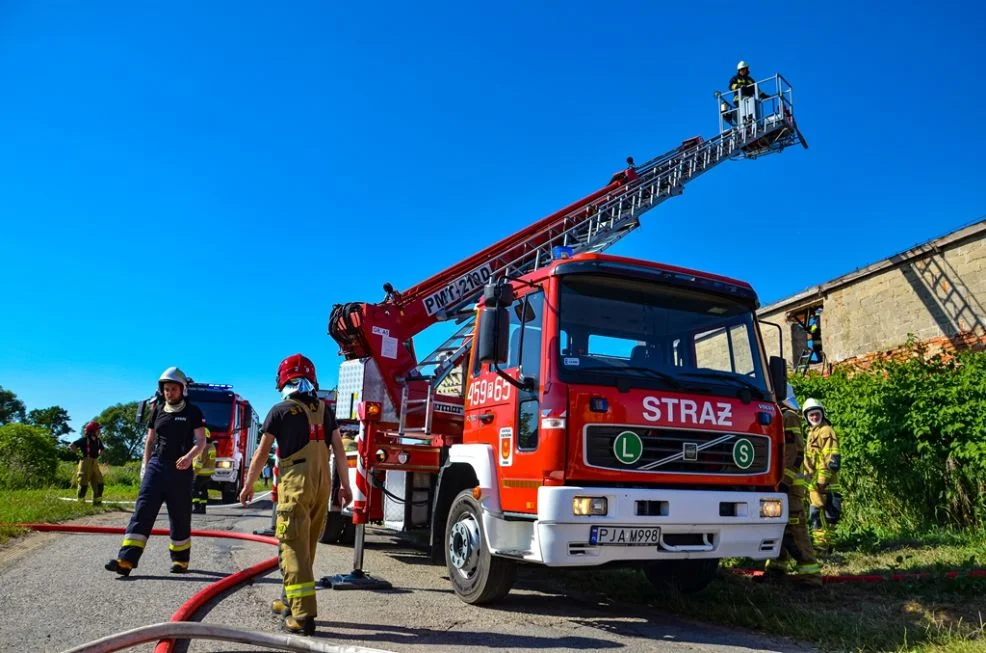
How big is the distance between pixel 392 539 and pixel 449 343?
3.18 m

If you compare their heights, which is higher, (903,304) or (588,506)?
(903,304)

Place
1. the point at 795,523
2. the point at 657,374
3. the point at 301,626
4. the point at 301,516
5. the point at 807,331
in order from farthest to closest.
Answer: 1. the point at 807,331
2. the point at 795,523
3. the point at 657,374
4. the point at 301,516
5. the point at 301,626

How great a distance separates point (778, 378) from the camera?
220 inches

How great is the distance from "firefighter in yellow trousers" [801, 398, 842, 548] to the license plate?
4174mm

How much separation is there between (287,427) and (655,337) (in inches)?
106

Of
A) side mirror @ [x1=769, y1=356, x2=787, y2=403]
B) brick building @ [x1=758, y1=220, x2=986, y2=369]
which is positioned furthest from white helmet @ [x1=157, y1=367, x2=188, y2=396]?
brick building @ [x1=758, y1=220, x2=986, y2=369]

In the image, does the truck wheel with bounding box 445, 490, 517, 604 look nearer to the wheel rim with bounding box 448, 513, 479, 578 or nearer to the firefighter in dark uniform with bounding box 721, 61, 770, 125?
the wheel rim with bounding box 448, 513, 479, 578

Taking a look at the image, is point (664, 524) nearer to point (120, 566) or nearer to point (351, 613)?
point (351, 613)

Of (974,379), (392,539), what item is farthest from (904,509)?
(392,539)

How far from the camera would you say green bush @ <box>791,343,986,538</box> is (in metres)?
8.59

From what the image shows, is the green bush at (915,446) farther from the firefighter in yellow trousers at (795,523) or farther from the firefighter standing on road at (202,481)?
the firefighter standing on road at (202,481)

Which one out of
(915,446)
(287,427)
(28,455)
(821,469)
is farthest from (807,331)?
(28,455)

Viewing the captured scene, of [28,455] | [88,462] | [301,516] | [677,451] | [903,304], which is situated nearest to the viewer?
[301,516]

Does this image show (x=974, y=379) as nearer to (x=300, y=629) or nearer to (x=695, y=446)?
(x=695, y=446)
